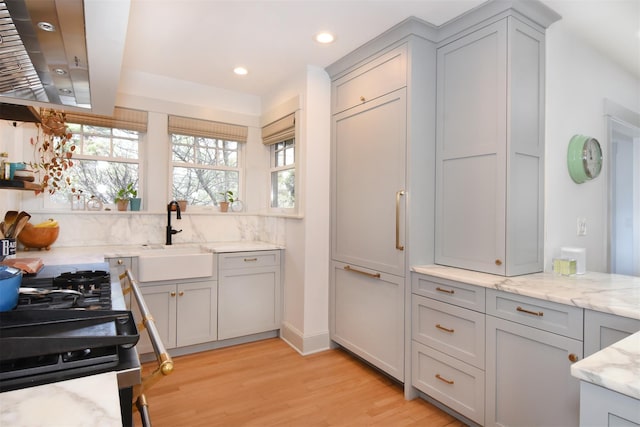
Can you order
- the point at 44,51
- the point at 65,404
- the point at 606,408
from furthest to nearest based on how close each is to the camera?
1. the point at 44,51
2. the point at 606,408
3. the point at 65,404

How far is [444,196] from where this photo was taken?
96.4 inches

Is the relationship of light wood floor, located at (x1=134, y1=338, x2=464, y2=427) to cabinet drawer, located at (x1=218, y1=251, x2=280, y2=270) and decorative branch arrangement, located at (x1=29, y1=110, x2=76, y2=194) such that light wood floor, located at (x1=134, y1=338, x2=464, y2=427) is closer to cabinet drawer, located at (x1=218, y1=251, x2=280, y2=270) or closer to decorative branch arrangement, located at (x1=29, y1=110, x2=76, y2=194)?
cabinet drawer, located at (x1=218, y1=251, x2=280, y2=270)

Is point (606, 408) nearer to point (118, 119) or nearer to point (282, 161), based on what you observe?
point (282, 161)

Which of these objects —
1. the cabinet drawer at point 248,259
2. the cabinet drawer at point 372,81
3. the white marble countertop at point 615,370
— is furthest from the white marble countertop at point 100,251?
the white marble countertop at point 615,370

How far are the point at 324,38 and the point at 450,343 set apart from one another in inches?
91.2

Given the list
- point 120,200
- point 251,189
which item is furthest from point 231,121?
point 120,200

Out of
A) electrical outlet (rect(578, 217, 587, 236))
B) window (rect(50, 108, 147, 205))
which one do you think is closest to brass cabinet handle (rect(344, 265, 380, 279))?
electrical outlet (rect(578, 217, 587, 236))

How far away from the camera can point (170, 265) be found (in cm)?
297

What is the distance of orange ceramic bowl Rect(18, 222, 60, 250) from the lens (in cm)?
270

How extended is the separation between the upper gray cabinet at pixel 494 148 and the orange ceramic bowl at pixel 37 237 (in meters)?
3.02


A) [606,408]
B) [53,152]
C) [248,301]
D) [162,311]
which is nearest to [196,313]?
[162,311]

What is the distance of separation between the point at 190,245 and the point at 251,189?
3.15 feet

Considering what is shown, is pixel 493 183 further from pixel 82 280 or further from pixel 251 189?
pixel 251 189

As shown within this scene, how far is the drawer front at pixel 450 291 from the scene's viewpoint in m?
2.01
